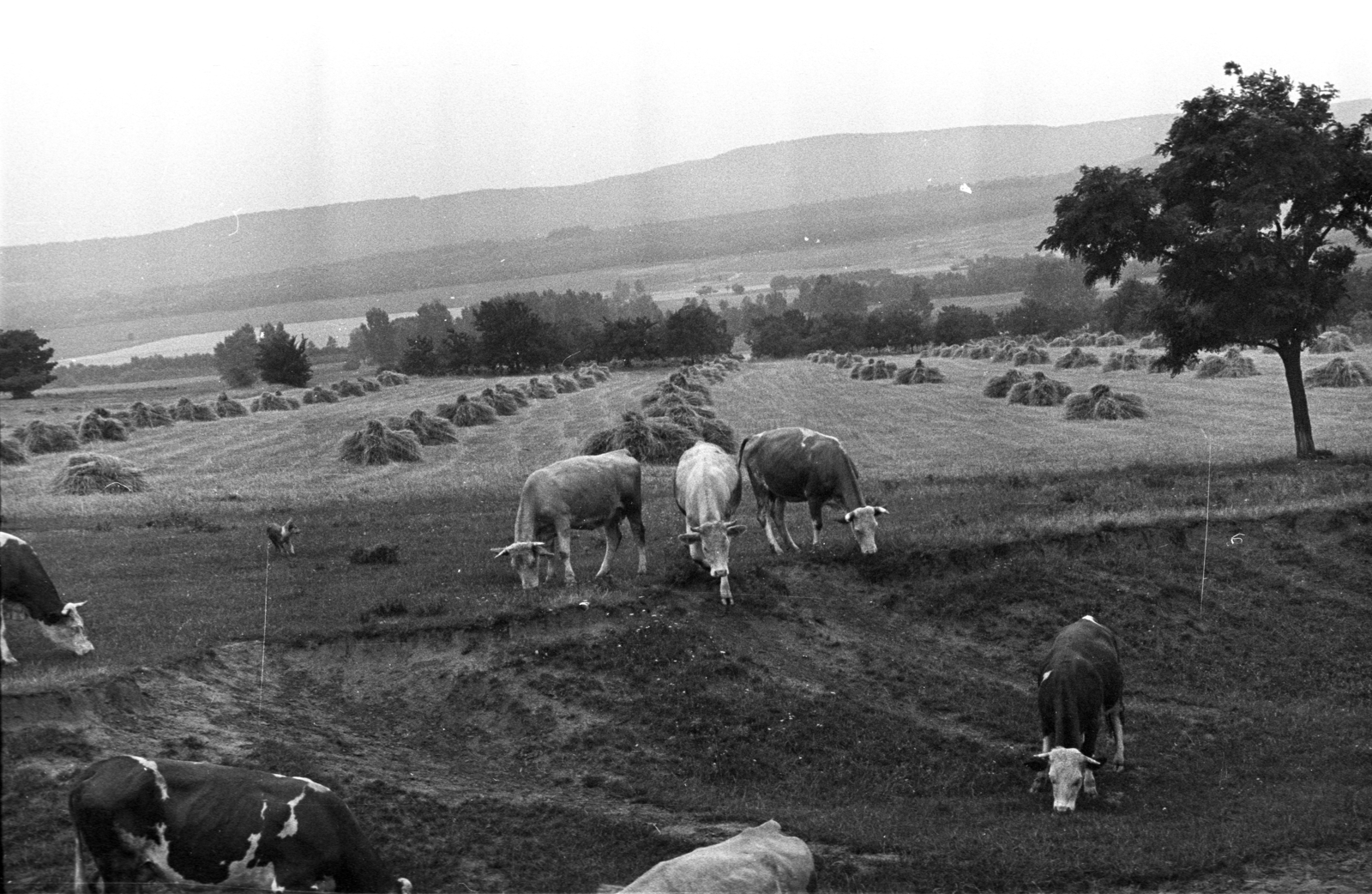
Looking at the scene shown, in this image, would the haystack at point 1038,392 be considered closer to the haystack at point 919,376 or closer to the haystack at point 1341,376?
the haystack at point 1341,376

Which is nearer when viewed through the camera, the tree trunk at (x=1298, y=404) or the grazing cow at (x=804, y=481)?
the grazing cow at (x=804, y=481)

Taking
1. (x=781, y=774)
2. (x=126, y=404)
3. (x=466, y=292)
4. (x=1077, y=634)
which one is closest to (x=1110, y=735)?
(x=1077, y=634)

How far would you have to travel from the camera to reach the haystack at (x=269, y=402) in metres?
64.2

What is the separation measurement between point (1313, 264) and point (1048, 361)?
4835 centimetres

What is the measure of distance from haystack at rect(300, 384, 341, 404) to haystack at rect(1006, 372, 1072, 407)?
38771mm

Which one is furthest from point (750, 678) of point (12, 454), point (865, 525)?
point (12, 454)

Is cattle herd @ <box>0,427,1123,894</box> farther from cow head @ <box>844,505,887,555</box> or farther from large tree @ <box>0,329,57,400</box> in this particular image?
large tree @ <box>0,329,57,400</box>

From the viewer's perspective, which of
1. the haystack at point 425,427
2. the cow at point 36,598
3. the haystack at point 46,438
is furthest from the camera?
the haystack at point 425,427

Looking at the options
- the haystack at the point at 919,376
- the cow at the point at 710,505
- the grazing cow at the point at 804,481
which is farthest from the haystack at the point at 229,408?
the grazing cow at the point at 804,481

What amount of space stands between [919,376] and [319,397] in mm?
36304

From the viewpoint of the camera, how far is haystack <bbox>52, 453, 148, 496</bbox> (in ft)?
111

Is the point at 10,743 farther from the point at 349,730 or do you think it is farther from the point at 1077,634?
the point at 1077,634

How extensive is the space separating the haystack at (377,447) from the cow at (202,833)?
3296cm

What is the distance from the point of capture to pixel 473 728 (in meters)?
17.9
